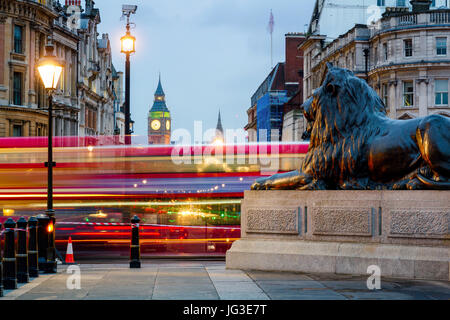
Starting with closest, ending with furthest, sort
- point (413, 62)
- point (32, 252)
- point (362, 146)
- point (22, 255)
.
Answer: point (22, 255), point (362, 146), point (32, 252), point (413, 62)

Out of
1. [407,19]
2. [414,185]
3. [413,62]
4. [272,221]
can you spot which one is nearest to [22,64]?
[413,62]

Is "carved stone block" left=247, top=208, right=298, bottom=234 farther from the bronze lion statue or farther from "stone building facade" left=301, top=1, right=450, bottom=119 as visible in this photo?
"stone building facade" left=301, top=1, right=450, bottom=119

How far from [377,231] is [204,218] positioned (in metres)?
13.7

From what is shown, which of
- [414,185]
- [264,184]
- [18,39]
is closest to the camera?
[414,185]

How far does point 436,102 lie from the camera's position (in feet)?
163

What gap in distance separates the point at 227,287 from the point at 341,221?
234cm

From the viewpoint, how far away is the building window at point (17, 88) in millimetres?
49969

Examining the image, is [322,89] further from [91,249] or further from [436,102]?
[436,102]

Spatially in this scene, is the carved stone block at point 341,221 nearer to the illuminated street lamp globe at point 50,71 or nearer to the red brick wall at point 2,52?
the illuminated street lamp globe at point 50,71

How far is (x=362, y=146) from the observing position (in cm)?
1021

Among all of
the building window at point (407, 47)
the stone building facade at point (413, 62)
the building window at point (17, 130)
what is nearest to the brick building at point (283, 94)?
the stone building facade at point (413, 62)

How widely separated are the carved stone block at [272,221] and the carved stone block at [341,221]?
1.17ft

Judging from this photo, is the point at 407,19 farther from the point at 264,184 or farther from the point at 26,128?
the point at 264,184

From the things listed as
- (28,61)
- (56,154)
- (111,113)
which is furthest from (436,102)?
(111,113)
